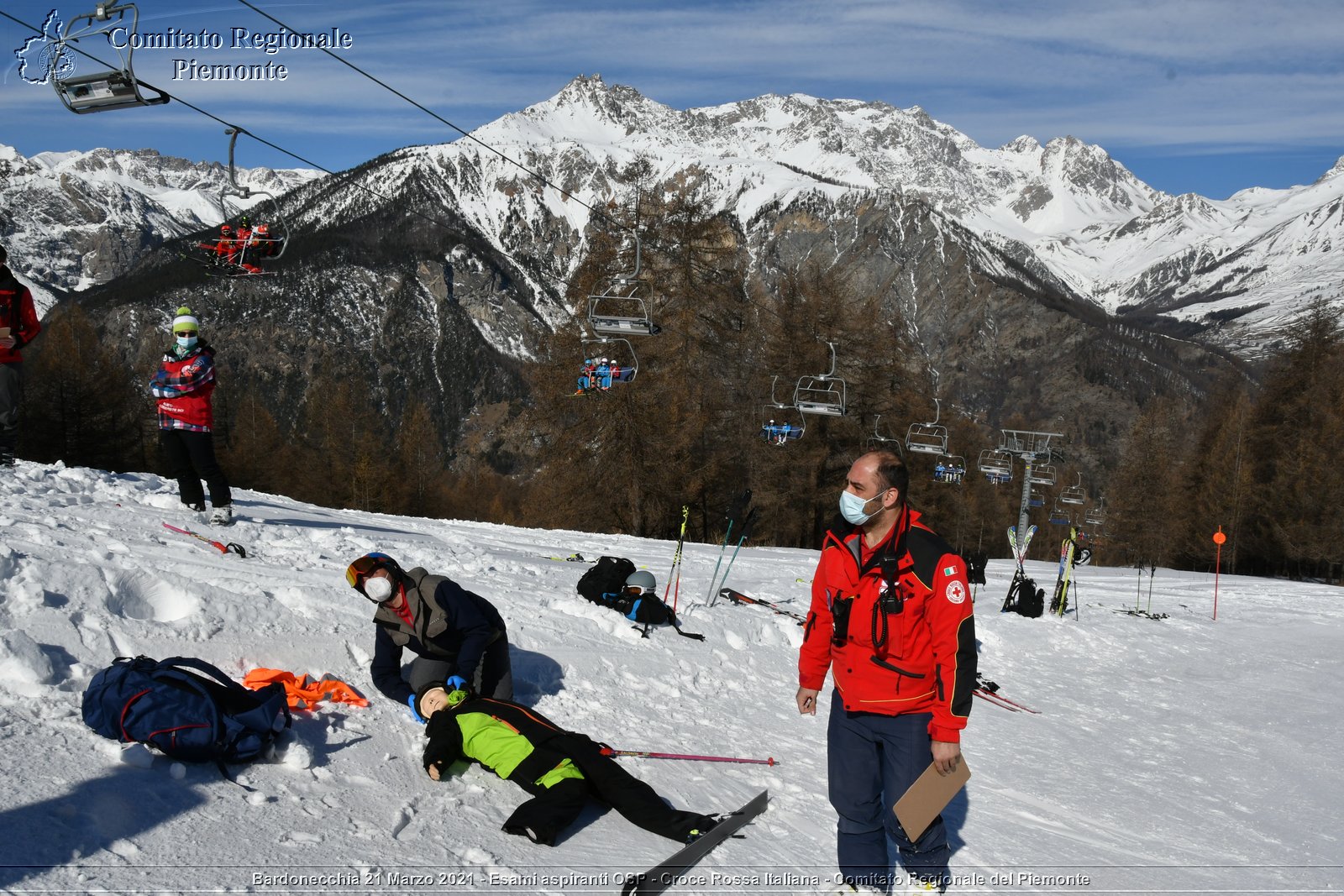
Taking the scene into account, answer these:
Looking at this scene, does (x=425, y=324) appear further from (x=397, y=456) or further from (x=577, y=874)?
(x=577, y=874)

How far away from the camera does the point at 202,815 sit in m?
3.74

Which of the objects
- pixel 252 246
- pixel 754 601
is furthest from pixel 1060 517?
pixel 252 246

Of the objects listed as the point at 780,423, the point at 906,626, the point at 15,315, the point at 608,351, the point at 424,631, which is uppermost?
the point at 608,351

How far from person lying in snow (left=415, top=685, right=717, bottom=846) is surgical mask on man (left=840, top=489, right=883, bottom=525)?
1.81 meters

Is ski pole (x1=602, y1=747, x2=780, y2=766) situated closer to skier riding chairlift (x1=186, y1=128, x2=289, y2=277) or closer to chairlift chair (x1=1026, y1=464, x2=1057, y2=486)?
skier riding chairlift (x1=186, y1=128, x2=289, y2=277)

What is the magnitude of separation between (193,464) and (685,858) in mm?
6934

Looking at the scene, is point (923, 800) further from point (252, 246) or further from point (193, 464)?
point (252, 246)

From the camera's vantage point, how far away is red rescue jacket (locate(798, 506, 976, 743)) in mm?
3662

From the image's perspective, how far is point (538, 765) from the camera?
14.8 feet

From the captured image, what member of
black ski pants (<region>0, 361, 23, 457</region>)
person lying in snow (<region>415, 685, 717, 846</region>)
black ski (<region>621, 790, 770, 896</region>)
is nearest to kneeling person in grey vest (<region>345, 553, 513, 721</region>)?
person lying in snow (<region>415, 685, 717, 846</region>)

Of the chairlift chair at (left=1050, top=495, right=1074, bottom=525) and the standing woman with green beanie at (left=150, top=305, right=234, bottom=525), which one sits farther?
the chairlift chair at (left=1050, top=495, right=1074, bottom=525)

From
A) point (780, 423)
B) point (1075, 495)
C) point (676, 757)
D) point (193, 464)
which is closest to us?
point (676, 757)

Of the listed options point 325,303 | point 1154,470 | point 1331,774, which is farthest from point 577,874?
point 325,303

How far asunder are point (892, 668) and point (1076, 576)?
23.8 meters
